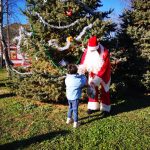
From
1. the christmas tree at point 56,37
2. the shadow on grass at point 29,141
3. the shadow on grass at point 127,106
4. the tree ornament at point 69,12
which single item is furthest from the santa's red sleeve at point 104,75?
the tree ornament at point 69,12

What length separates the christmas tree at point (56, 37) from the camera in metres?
10.7

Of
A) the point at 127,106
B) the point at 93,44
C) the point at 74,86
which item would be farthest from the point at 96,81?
the point at 127,106

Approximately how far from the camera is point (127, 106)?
36.5 ft

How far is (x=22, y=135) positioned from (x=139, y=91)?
23.1 feet

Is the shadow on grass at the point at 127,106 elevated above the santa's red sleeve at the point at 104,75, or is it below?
below

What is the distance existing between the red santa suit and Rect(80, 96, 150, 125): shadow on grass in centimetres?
28

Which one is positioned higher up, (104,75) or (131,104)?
(104,75)

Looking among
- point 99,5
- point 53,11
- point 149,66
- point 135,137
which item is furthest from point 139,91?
point 135,137

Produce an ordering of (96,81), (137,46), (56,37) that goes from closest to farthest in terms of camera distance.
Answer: (96,81), (56,37), (137,46)

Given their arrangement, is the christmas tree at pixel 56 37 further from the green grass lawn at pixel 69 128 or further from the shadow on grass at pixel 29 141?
the shadow on grass at pixel 29 141

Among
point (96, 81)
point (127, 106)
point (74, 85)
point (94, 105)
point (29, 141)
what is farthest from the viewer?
point (127, 106)

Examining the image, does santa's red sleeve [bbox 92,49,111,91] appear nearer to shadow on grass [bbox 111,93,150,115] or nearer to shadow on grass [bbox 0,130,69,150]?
shadow on grass [bbox 111,93,150,115]

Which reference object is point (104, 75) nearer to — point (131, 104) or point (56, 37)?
point (131, 104)

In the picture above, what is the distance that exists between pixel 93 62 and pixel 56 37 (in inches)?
93.6
